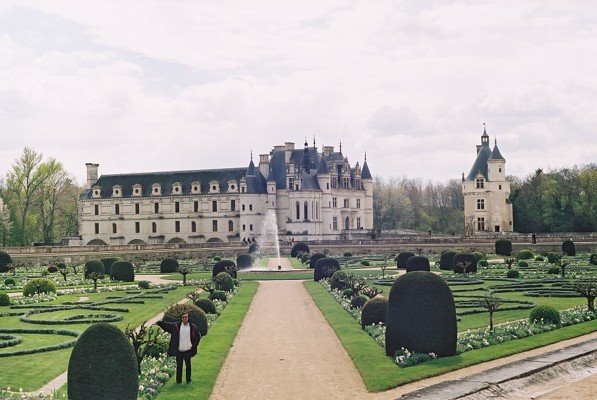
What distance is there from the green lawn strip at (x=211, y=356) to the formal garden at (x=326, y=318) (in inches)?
1.5

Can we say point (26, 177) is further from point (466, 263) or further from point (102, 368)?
point (102, 368)

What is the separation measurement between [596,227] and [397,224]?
1391 inches

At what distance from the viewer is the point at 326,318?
25.8 metres

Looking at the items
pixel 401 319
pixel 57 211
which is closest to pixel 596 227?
pixel 57 211

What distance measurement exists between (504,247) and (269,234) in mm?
29918

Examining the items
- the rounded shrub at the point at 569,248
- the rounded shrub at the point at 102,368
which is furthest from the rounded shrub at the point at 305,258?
the rounded shrub at the point at 102,368

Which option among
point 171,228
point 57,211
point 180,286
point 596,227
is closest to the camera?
point 180,286

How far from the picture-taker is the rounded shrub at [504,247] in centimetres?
5853

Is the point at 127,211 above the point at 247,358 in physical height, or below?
above

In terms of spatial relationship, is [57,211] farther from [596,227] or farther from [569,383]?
[569,383]

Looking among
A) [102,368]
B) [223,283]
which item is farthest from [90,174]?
[102,368]

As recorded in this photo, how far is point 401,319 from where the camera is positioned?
17.5 metres

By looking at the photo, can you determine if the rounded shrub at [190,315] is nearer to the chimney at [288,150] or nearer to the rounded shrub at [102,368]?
the rounded shrub at [102,368]

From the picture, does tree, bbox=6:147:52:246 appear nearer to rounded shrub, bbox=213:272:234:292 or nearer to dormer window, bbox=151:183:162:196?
dormer window, bbox=151:183:162:196
